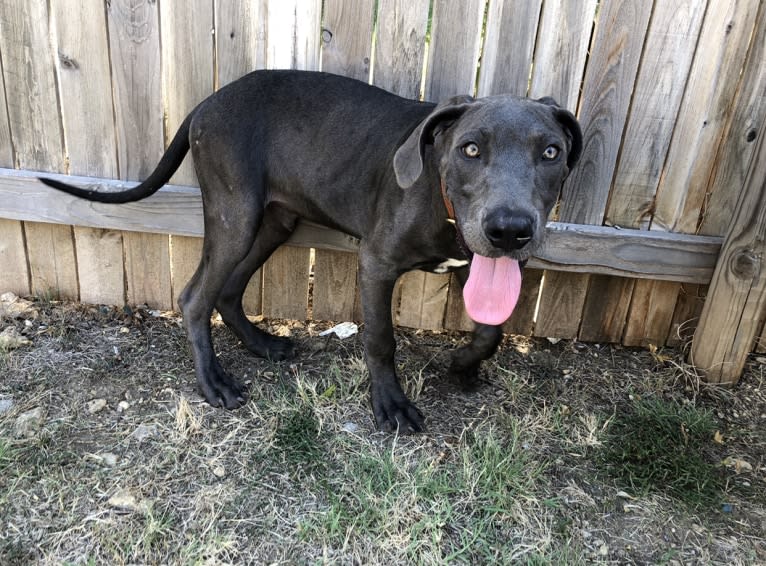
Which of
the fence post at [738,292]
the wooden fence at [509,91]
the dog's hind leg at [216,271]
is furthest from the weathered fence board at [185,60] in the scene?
the fence post at [738,292]

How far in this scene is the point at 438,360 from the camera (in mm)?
3879

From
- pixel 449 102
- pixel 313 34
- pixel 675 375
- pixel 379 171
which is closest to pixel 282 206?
pixel 379 171

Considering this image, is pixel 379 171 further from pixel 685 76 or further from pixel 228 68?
pixel 685 76

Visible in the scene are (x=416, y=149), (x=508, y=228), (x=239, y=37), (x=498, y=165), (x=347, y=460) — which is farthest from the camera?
(x=239, y=37)

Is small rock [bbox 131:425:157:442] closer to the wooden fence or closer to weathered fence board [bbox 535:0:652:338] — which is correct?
the wooden fence

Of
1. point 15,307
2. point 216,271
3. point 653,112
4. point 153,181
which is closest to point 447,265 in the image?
point 216,271

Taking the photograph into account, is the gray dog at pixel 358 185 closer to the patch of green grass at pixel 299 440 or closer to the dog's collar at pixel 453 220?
the dog's collar at pixel 453 220

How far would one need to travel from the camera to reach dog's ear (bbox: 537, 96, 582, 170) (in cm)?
279

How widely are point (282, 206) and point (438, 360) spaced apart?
1.27 m

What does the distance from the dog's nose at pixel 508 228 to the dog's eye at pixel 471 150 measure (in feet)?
1.06

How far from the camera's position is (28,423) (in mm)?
3025

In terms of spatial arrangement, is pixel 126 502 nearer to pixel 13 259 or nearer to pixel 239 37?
pixel 13 259

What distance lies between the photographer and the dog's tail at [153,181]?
11.1 feet

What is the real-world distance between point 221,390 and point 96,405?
1.95 feet
